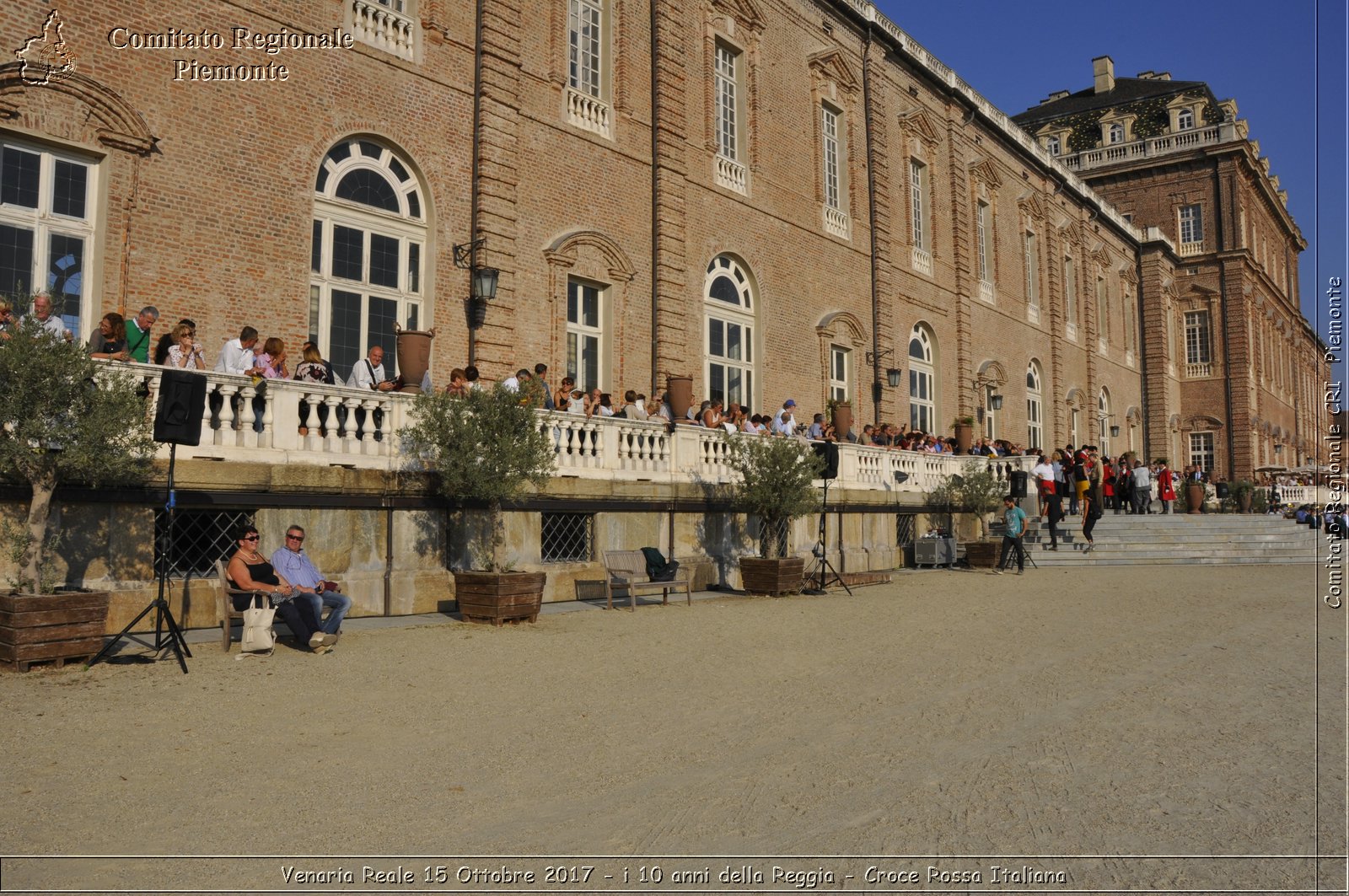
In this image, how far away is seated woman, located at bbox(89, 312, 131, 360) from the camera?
10.0m

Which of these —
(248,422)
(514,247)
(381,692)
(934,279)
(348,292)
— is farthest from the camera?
(934,279)

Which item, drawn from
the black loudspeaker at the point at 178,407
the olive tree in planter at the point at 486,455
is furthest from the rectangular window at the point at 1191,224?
the black loudspeaker at the point at 178,407

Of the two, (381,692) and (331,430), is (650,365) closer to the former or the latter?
(331,430)

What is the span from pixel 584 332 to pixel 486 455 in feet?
23.9

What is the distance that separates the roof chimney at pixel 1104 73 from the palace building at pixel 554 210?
2758cm

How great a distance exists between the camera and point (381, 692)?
762cm

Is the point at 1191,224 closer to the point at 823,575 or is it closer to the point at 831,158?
the point at 831,158

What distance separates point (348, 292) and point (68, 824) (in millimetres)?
11120

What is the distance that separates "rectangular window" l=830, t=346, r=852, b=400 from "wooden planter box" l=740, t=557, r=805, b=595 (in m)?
10.2

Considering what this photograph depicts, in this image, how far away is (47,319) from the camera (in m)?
9.47

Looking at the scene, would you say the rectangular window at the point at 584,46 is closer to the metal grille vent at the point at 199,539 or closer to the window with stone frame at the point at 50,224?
the window with stone frame at the point at 50,224

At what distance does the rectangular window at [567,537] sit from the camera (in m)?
14.2

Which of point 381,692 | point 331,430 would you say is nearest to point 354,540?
point 331,430

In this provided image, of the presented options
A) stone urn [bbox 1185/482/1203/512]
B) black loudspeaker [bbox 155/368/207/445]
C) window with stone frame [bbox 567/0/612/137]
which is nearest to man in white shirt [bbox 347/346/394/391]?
black loudspeaker [bbox 155/368/207/445]
